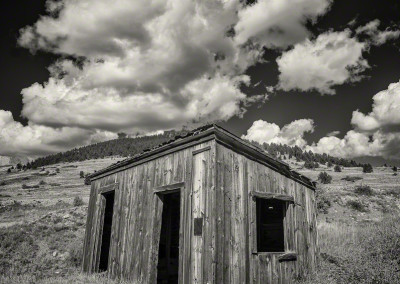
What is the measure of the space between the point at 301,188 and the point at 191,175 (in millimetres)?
3987

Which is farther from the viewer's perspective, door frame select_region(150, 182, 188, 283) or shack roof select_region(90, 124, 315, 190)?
door frame select_region(150, 182, 188, 283)

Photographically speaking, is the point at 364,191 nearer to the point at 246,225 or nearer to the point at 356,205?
the point at 356,205

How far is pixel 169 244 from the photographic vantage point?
31.7 feet

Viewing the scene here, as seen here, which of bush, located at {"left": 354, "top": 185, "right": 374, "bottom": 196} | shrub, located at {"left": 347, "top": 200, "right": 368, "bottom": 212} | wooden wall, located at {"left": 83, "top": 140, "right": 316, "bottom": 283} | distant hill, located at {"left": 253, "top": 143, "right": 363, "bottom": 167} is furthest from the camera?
distant hill, located at {"left": 253, "top": 143, "right": 363, "bottom": 167}

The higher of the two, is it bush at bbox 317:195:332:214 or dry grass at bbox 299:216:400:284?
bush at bbox 317:195:332:214

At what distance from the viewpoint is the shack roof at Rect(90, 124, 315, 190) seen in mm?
6357

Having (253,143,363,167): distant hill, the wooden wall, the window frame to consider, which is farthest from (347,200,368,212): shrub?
(253,143,363,167): distant hill

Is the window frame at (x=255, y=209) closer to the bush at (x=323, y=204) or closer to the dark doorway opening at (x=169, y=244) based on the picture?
the dark doorway opening at (x=169, y=244)

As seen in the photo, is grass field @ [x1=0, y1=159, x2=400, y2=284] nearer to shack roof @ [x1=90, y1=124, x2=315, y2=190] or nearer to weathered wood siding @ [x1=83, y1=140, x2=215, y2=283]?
weathered wood siding @ [x1=83, y1=140, x2=215, y2=283]

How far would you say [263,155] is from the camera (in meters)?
7.43

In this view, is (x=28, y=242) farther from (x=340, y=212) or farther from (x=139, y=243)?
(x=340, y=212)

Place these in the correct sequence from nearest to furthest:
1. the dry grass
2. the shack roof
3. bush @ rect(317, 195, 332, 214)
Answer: the shack roof < the dry grass < bush @ rect(317, 195, 332, 214)

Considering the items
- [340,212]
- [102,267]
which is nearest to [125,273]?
[102,267]

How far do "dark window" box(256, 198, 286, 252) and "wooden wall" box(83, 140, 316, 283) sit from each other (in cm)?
160
